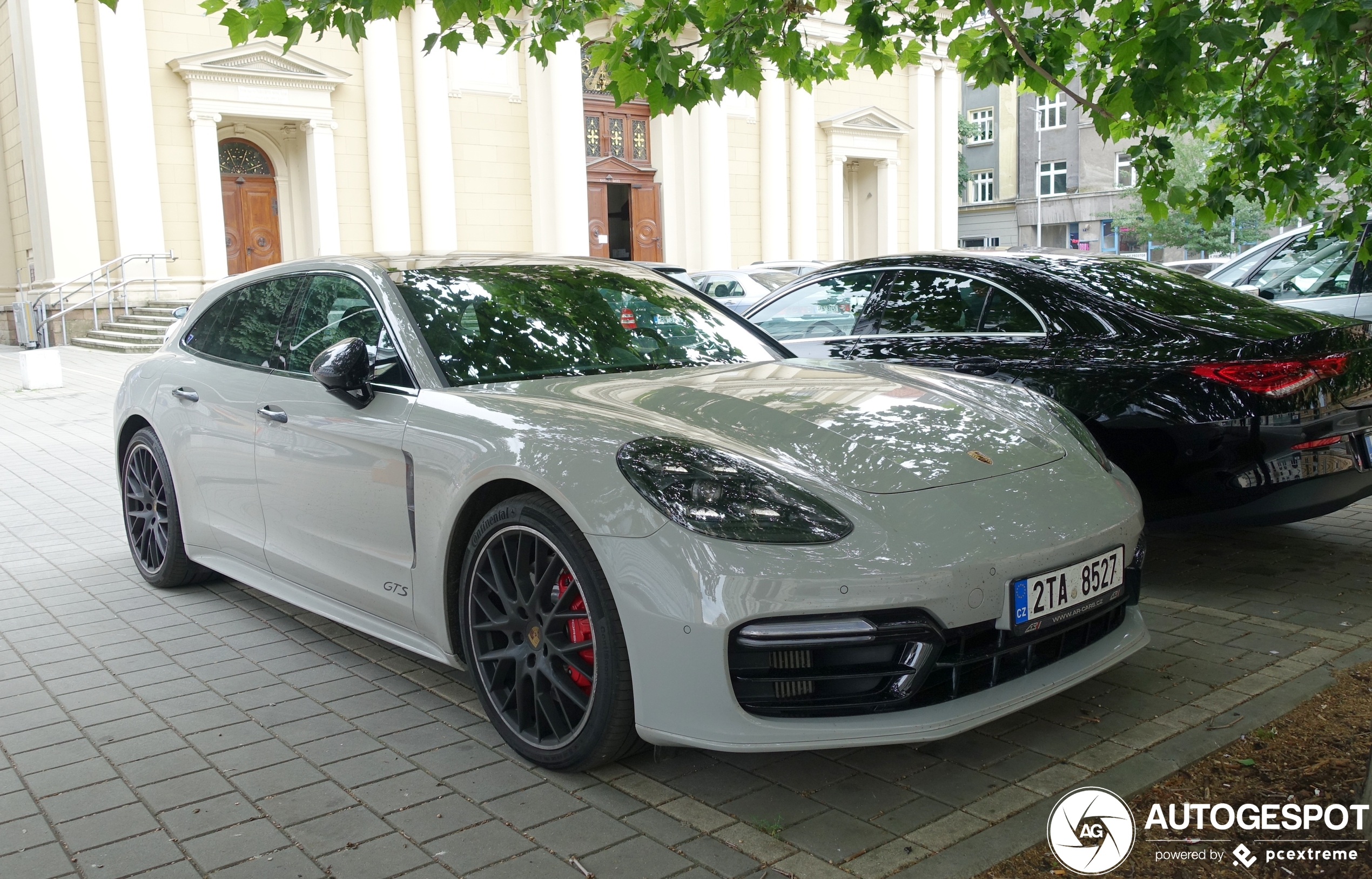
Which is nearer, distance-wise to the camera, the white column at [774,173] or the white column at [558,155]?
the white column at [558,155]

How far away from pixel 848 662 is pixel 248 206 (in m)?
25.2

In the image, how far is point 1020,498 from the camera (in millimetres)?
3146

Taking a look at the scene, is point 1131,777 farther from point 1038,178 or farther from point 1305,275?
point 1038,178

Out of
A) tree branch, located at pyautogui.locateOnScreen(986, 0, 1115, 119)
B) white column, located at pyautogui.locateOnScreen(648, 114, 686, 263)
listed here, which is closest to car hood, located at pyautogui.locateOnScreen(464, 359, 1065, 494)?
tree branch, located at pyautogui.locateOnScreen(986, 0, 1115, 119)

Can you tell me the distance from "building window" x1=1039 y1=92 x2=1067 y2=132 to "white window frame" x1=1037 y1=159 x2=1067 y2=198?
1.71m

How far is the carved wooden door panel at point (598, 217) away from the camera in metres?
29.9

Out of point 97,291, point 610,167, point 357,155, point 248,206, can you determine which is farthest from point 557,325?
point 610,167

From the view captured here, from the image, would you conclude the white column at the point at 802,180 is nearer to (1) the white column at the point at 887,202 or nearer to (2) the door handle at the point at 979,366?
(1) the white column at the point at 887,202

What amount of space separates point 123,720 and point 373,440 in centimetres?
→ 130

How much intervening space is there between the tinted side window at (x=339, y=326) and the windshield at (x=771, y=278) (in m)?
13.6

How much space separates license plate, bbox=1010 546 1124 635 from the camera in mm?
2955

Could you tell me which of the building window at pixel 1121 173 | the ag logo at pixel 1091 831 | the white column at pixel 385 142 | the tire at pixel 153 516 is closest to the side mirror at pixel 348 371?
the tire at pixel 153 516

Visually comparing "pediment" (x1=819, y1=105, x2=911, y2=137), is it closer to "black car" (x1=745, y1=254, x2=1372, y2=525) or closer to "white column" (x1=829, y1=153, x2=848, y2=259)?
"white column" (x1=829, y1=153, x2=848, y2=259)

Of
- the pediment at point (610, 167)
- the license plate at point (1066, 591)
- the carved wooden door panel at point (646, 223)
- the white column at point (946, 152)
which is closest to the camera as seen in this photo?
the license plate at point (1066, 591)
